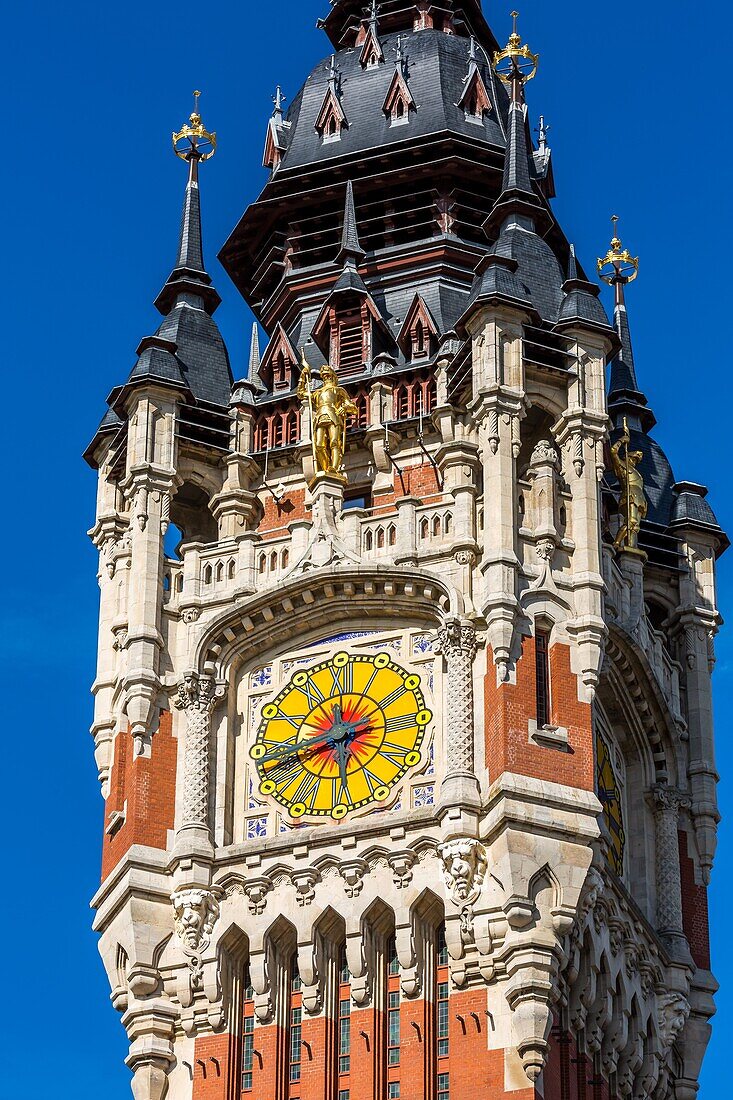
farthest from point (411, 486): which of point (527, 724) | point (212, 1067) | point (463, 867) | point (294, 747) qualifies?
point (212, 1067)

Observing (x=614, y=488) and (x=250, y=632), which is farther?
(x=614, y=488)

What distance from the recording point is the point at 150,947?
4812 centimetres

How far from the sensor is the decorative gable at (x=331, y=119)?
57844mm

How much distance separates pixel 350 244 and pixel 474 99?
437cm

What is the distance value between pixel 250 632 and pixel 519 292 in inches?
245

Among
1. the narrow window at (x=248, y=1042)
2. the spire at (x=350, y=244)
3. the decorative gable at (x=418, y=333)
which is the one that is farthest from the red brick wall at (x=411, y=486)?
the narrow window at (x=248, y=1042)

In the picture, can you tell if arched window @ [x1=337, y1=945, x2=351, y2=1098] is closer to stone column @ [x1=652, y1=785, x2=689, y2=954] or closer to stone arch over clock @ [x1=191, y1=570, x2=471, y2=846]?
stone arch over clock @ [x1=191, y1=570, x2=471, y2=846]

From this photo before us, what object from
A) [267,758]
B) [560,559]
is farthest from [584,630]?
[267,758]

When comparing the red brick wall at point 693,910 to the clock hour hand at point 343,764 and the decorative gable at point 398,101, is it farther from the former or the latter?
the decorative gable at point 398,101

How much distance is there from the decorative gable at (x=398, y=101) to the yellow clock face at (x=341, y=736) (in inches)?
438

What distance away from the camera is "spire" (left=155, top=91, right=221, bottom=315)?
55.5 meters

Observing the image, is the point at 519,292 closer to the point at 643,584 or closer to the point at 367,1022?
the point at 643,584

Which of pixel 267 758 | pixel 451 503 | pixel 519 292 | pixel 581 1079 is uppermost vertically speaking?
pixel 519 292

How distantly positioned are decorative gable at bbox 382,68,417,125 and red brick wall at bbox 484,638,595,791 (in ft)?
39.6
